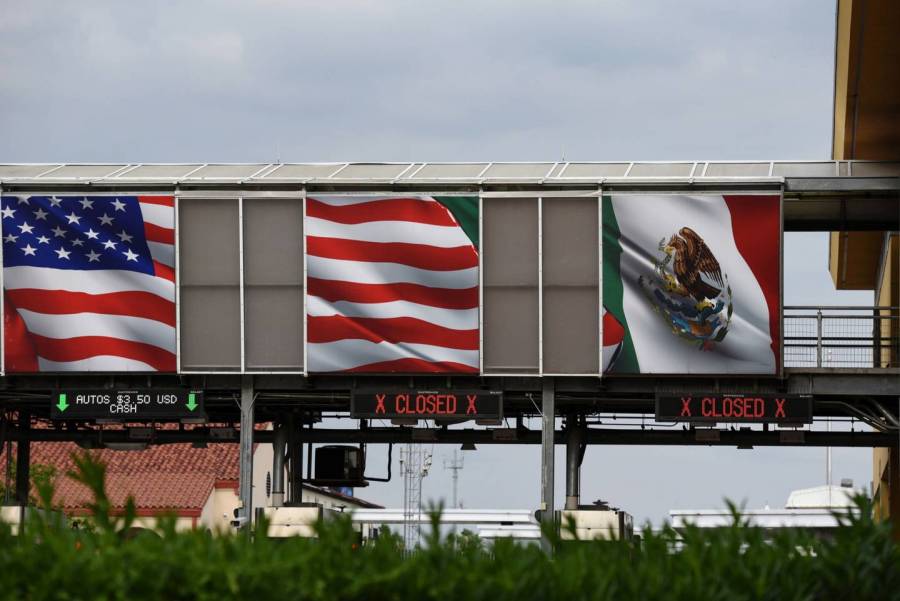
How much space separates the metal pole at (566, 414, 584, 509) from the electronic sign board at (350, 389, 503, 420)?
3593 millimetres

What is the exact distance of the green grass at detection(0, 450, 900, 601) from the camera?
991 cm

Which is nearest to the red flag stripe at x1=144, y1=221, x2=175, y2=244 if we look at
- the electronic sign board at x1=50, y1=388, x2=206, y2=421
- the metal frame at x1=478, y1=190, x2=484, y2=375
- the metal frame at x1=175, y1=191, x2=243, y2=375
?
the metal frame at x1=175, y1=191, x2=243, y2=375

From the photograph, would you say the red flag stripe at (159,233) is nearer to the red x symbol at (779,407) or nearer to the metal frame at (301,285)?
the metal frame at (301,285)

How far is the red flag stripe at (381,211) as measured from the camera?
36.4 metres

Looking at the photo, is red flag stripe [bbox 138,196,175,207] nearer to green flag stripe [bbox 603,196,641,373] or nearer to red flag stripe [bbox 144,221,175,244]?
red flag stripe [bbox 144,221,175,244]

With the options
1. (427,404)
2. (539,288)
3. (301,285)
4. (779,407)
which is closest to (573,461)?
(427,404)

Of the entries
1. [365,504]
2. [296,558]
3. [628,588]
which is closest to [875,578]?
[628,588]

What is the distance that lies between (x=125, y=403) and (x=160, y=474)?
36.5 meters

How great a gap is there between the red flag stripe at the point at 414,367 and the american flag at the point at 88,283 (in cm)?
470

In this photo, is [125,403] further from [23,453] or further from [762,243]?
[762,243]

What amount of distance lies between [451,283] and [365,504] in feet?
265

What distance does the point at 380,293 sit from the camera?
3659 centimetres

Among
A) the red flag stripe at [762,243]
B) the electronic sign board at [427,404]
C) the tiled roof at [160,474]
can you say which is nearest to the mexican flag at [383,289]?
the electronic sign board at [427,404]

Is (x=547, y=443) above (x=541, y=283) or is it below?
below
